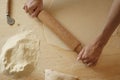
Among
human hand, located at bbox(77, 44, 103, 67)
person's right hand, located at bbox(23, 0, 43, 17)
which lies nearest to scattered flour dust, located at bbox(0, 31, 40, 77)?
person's right hand, located at bbox(23, 0, 43, 17)

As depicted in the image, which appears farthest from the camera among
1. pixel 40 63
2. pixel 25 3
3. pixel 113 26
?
pixel 25 3

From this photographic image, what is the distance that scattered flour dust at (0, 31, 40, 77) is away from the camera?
4.05 ft

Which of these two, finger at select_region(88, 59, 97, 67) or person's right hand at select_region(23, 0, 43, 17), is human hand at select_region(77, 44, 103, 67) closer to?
finger at select_region(88, 59, 97, 67)

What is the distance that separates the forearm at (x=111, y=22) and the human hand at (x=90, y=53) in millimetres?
27

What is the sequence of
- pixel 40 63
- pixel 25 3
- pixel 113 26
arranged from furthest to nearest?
pixel 25 3 → pixel 40 63 → pixel 113 26

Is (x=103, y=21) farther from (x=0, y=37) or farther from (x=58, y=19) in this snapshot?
(x=0, y=37)

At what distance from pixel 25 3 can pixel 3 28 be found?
0.17 m

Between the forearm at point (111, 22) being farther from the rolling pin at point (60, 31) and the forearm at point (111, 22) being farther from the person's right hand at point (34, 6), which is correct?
the person's right hand at point (34, 6)

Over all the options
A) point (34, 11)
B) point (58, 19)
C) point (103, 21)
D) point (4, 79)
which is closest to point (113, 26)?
point (103, 21)

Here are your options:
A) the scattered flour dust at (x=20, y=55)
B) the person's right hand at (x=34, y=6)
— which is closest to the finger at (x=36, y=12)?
the person's right hand at (x=34, y=6)

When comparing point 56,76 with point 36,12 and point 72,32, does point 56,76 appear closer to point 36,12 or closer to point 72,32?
point 72,32

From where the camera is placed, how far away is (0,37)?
1.35m

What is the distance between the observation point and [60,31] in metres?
1.28

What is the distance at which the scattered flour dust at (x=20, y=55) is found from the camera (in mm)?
1235
